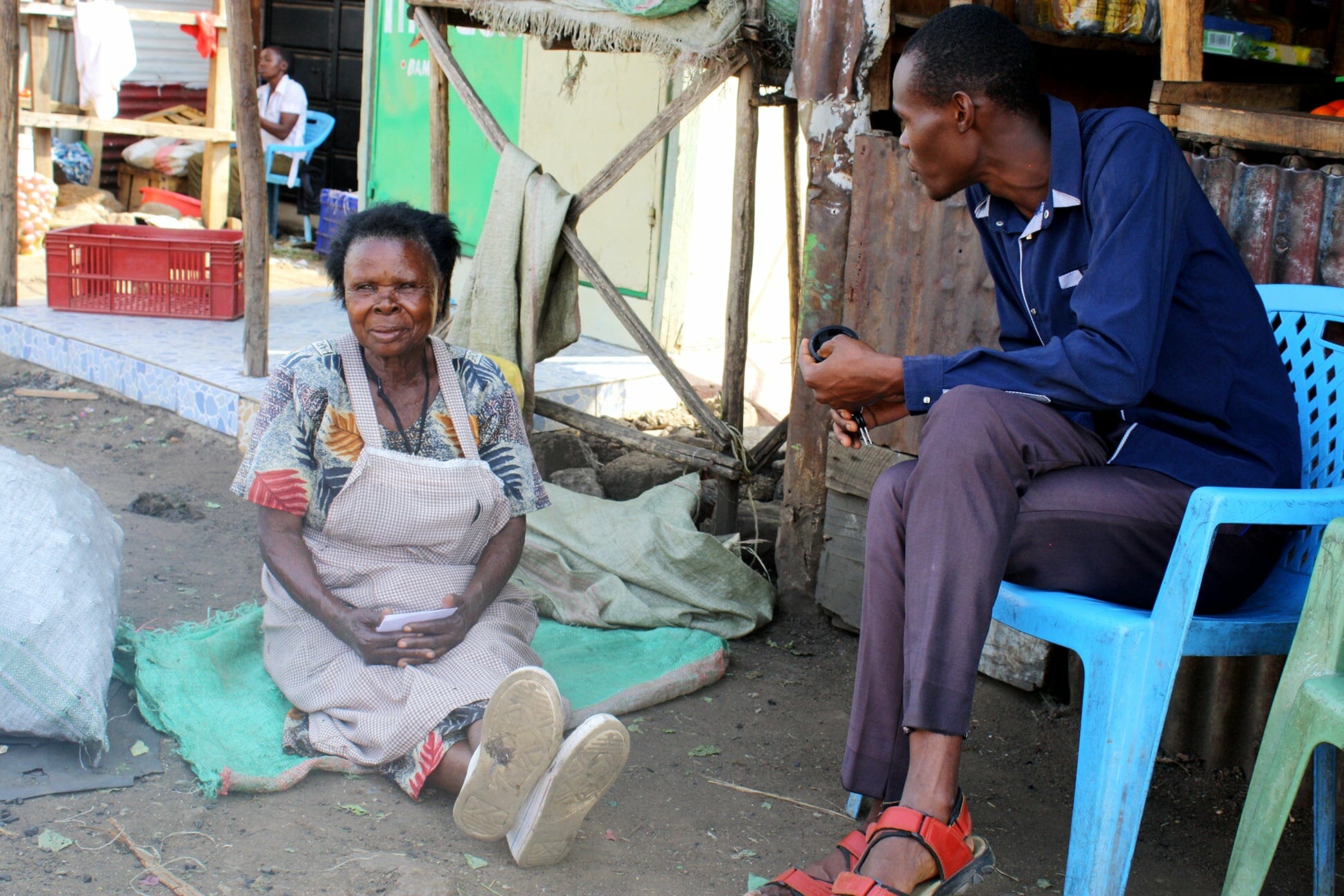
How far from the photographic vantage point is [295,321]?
6.98 meters

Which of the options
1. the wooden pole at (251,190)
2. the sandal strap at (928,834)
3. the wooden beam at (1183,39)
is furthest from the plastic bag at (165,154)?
the sandal strap at (928,834)

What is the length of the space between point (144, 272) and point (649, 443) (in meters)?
3.86

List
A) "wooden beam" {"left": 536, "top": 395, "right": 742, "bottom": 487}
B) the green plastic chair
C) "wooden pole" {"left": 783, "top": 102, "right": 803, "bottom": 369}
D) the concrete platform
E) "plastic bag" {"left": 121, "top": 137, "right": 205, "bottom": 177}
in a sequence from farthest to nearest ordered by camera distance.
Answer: "plastic bag" {"left": 121, "top": 137, "right": 205, "bottom": 177}
the concrete platform
"wooden pole" {"left": 783, "top": 102, "right": 803, "bottom": 369}
"wooden beam" {"left": 536, "top": 395, "right": 742, "bottom": 487}
the green plastic chair

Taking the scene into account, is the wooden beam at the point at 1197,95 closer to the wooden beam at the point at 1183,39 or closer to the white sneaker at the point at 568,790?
the wooden beam at the point at 1183,39

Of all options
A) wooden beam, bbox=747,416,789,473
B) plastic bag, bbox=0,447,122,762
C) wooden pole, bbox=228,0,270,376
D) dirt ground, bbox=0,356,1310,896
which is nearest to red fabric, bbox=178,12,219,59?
wooden pole, bbox=228,0,270,376

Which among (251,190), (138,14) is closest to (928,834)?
(251,190)

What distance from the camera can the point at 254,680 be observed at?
2.97 meters

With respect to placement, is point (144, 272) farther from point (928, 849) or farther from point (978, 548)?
point (928, 849)

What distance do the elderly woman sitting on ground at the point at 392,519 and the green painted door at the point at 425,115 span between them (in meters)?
4.51

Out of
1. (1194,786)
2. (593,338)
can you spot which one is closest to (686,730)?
(1194,786)

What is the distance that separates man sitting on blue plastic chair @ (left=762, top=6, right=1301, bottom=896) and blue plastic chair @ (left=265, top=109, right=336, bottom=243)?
27.2 ft

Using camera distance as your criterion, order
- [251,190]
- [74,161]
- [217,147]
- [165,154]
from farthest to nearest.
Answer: [165,154] < [74,161] < [217,147] < [251,190]

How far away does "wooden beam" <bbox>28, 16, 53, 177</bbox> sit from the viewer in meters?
8.71

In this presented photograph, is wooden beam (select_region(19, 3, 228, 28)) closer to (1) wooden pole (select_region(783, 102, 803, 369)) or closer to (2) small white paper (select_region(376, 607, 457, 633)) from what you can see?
(1) wooden pole (select_region(783, 102, 803, 369))
